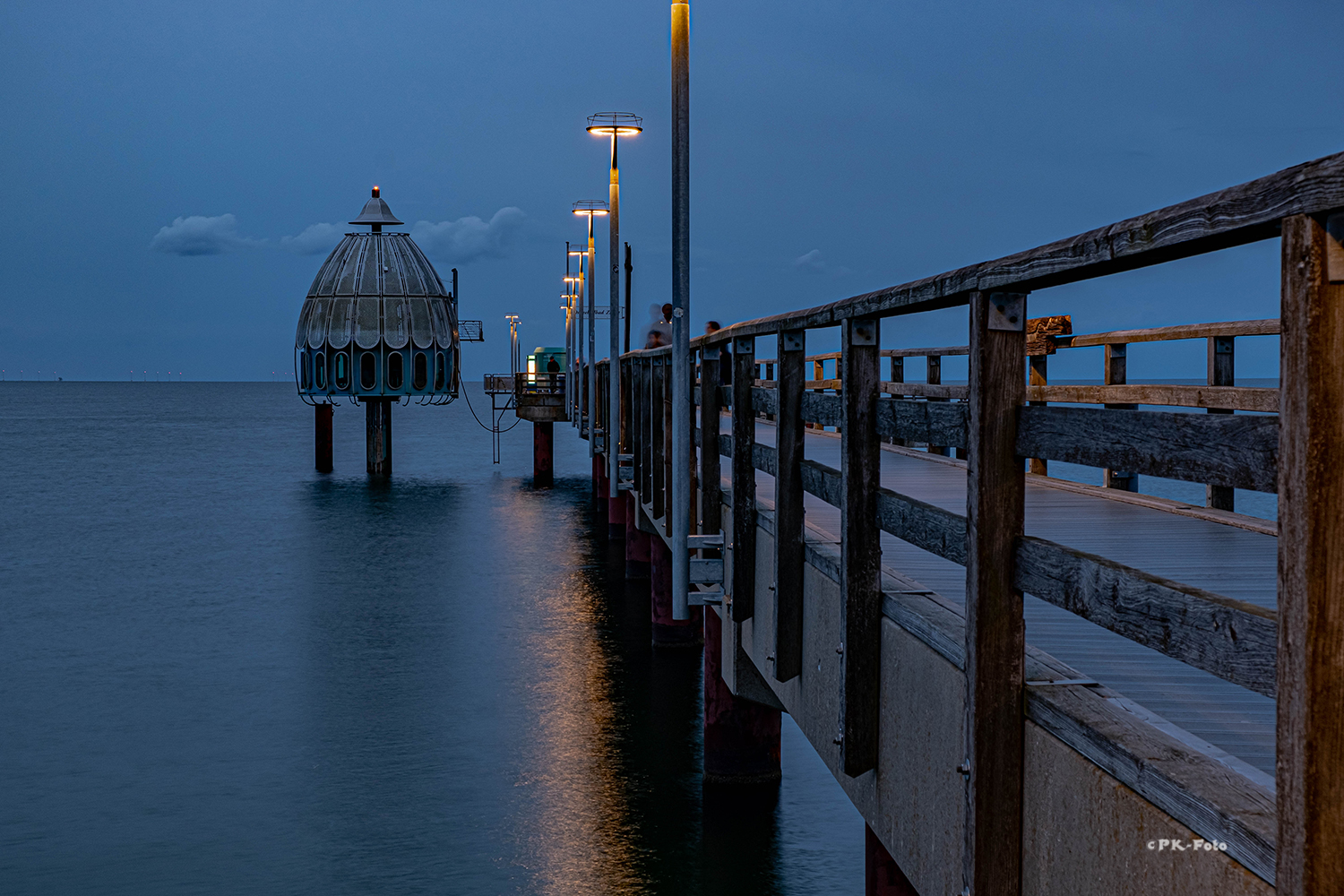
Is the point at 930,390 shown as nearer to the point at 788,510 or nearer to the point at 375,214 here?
the point at 788,510

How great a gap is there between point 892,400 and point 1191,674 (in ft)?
4.54

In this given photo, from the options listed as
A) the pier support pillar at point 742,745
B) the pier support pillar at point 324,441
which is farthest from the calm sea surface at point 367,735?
the pier support pillar at point 324,441

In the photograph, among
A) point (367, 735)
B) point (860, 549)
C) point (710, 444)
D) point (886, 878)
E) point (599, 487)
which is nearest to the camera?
point (860, 549)

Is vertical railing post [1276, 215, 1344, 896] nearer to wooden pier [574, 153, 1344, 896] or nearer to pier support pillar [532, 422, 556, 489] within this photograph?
wooden pier [574, 153, 1344, 896]

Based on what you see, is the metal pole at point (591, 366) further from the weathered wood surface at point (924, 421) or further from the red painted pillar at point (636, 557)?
the weathered wood surface at point (924, 421)

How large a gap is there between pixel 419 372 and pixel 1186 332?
1891 inches

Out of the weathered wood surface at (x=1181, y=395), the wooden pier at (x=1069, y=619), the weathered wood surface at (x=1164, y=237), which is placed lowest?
the wooden pier at (x=1069, y=619)

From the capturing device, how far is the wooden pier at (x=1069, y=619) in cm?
203

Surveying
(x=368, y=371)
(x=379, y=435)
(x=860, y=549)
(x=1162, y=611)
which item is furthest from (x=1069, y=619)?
(x=379, y=435)

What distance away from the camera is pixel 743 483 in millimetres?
7223

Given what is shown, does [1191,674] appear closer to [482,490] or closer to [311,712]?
[311,712]

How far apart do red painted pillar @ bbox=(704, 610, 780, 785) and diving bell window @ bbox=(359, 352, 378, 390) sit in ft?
147

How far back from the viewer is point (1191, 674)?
446 centimetres

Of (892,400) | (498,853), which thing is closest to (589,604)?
(498,853)
